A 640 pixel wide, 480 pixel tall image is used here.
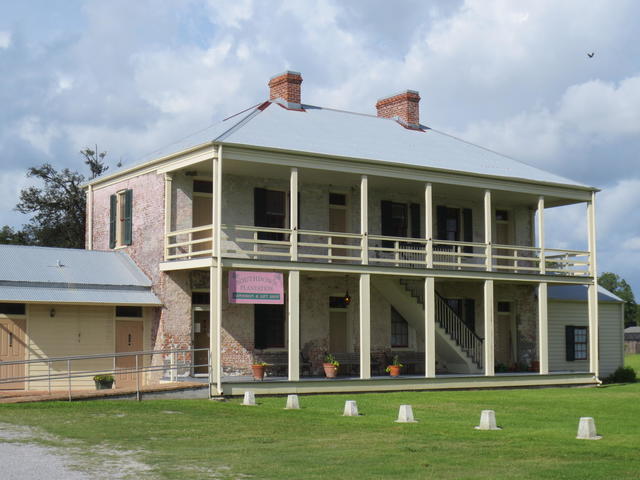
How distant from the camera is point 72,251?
87.0 ft

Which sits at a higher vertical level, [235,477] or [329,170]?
[329,170]

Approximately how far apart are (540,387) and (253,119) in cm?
1170

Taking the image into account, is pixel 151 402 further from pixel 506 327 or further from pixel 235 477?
pixel 506 327

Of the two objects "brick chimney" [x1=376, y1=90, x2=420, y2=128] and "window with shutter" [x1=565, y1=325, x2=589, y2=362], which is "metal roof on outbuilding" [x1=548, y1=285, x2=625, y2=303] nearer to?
"window with shutter" [x1=565, y1=325, x2=589, y2=362]

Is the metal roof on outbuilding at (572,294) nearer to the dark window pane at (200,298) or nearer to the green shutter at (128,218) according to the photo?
the dark window pane at (200,298)

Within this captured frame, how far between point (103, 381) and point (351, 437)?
1063cm

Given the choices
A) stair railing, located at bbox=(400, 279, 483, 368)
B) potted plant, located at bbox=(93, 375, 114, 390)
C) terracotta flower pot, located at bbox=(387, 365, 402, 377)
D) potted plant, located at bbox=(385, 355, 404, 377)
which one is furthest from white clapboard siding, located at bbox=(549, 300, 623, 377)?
potted plant, located at bbox=(93, 375, 114, 390)

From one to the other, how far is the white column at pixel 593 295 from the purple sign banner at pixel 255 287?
11.3m

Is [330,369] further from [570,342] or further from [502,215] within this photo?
[570,342]

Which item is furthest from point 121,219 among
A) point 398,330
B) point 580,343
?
point 580,343

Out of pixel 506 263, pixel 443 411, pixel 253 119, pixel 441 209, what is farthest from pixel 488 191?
pixel 443 411

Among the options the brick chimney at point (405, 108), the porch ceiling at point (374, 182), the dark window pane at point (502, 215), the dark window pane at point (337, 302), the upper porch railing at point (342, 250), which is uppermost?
the brick chimney at point (405, 108)

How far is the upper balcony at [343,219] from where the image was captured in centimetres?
2519

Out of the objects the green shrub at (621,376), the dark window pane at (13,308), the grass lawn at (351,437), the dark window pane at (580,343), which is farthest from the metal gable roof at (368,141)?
the green shrub at (621,376)
